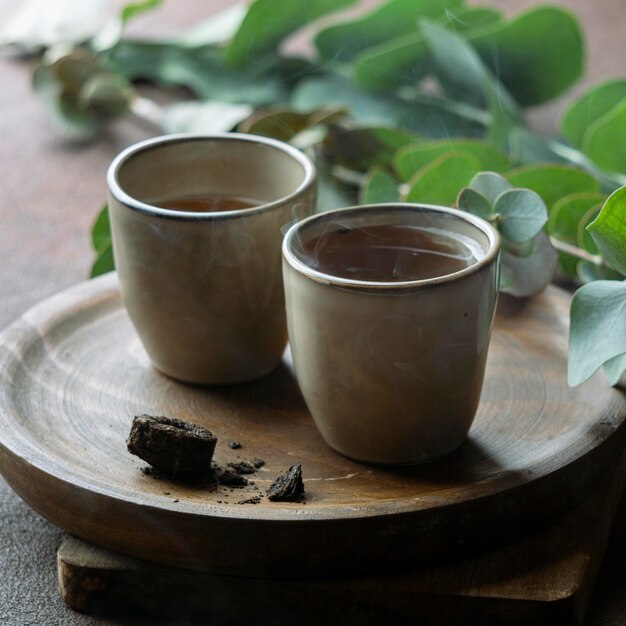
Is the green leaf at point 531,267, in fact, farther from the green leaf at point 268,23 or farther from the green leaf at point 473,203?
the green leaf at point 268,23

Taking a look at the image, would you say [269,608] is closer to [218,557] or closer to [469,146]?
[218,557]

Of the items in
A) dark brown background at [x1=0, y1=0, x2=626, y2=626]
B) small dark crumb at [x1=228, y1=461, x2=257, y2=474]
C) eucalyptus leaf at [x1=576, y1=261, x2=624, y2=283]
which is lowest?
dark brown background at [x1=0, y1=0, x2=626, y2=626]

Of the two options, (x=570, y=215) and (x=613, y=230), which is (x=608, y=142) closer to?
(x=570, y=215)

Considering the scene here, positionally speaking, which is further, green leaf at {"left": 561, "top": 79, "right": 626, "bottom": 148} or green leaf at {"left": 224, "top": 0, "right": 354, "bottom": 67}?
green leaf at {"left": 224, "top": 0, "right": 354, "bottom": 67}

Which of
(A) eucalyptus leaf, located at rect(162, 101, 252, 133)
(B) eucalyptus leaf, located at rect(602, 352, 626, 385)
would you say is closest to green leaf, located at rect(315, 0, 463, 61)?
(A) eucalyptus leaf, located at rect(162, 101, 252, 133)

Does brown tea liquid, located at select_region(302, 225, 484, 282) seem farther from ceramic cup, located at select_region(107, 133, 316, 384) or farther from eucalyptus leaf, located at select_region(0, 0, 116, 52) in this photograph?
eucalyptus leaf, located at select_region(0, 0, 116, 52)

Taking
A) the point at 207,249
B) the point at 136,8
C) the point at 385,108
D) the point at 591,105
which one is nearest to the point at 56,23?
the point at 136,8

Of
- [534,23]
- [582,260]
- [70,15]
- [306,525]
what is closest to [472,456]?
[306,525]
